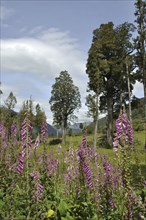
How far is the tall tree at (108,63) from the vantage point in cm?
3919

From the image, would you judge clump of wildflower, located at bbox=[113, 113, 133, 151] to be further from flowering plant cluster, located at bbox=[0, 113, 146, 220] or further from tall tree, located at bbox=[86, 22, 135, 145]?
tall tree, located at bbox=[86, 22, 135, 145]

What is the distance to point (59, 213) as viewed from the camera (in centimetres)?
573

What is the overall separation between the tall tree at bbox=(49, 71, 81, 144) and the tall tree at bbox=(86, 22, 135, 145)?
661 inches

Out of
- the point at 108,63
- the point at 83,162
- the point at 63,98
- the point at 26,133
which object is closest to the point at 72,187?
the point at 83,162

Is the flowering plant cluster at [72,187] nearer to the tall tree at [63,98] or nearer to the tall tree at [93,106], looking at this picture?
the tall tree at [93,106]

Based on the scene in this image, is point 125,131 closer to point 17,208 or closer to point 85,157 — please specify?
point 85,157

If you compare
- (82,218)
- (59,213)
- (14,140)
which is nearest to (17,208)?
(59,213)

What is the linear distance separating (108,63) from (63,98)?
19172 mm

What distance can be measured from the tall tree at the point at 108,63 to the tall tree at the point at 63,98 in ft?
55.1

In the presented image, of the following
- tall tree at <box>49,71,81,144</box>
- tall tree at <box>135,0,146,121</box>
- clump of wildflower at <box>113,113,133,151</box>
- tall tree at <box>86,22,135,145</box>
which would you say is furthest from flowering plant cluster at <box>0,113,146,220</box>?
tall tree at <box>49,71,81,144</box>

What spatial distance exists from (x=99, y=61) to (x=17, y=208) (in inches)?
1376

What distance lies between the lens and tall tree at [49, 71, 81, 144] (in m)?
58.0

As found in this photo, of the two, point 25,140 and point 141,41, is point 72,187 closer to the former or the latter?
point 25,140

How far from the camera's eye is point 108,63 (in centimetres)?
3997
